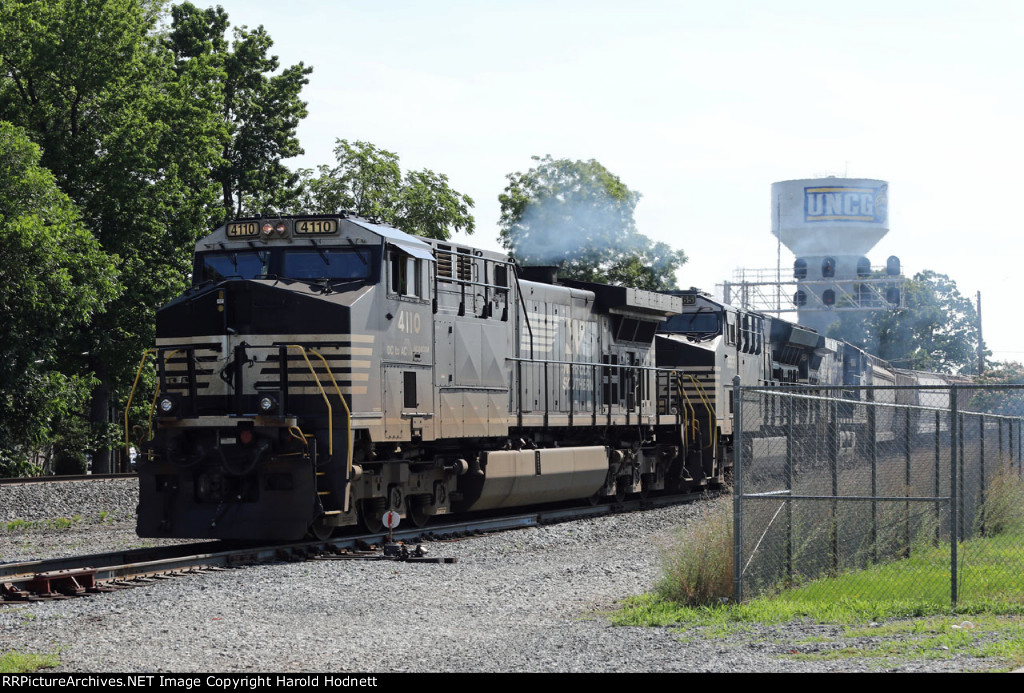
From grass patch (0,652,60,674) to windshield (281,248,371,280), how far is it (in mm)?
7276

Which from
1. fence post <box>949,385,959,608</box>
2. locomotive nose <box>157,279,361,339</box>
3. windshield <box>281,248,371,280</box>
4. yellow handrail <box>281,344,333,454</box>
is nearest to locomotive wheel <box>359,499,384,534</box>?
yellow handrail <box>281,344,333,454</box>

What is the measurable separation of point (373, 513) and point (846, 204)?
68.4 metres

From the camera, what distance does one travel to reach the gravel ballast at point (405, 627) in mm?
7953

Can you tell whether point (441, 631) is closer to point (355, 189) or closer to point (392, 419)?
point (392, 419)

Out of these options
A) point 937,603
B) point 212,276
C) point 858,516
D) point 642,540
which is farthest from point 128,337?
point 937,603

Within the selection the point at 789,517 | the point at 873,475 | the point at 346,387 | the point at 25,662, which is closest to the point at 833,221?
the point at 346,387

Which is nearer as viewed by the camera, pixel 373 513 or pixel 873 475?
pixel 873 475

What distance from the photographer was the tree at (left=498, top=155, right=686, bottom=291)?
4338 cm

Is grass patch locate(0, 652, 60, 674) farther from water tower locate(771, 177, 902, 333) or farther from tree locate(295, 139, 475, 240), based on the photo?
water tower locate(771, 177, 902, 333)

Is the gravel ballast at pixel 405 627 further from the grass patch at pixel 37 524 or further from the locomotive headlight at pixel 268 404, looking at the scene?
the grass patch at pixel 37 524

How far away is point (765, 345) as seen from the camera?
1178 inches

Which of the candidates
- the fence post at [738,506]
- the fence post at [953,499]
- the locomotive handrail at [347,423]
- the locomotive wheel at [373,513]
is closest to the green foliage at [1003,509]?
the fence post at [953,499]

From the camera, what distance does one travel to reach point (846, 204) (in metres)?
79.0

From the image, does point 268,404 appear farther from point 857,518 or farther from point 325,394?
point 857,518
